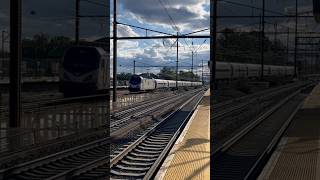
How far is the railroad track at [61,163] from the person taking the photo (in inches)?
389

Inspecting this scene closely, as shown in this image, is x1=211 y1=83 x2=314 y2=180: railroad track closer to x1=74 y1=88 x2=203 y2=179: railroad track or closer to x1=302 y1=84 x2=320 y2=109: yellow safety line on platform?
x1=302 y1=84 x2=320 y2=109: yellow safety line on platform

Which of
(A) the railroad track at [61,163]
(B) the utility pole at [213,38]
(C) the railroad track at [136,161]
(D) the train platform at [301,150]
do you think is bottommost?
(C) the railroad track at [136,161]

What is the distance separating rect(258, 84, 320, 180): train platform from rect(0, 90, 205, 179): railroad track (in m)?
3.13

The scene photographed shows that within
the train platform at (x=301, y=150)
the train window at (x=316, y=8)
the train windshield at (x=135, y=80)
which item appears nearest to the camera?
the train window at (x=316, y=8)

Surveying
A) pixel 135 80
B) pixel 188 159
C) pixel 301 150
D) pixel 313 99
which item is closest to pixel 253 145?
pixel 188 159

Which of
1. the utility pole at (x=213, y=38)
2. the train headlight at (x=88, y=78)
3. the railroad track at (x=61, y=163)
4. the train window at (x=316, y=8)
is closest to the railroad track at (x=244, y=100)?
the railroad track at (x=61, y=163)

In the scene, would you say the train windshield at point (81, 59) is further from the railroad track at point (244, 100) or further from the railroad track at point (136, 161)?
the railroad track at point (244, 100)

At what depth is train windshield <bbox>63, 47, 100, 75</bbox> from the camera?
271 inches

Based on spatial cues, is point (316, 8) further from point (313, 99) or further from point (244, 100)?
point (244, 100)

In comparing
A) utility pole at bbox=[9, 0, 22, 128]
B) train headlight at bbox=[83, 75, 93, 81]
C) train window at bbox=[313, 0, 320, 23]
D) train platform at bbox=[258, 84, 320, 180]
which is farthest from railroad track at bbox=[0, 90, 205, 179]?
train window at bbox=[313, 0, 320, 23]

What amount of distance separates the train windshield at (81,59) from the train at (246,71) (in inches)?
68.9

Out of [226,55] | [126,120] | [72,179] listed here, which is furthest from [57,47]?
[126,120]

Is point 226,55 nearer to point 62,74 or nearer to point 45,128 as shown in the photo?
point 62,74

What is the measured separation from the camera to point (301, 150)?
1039cm
